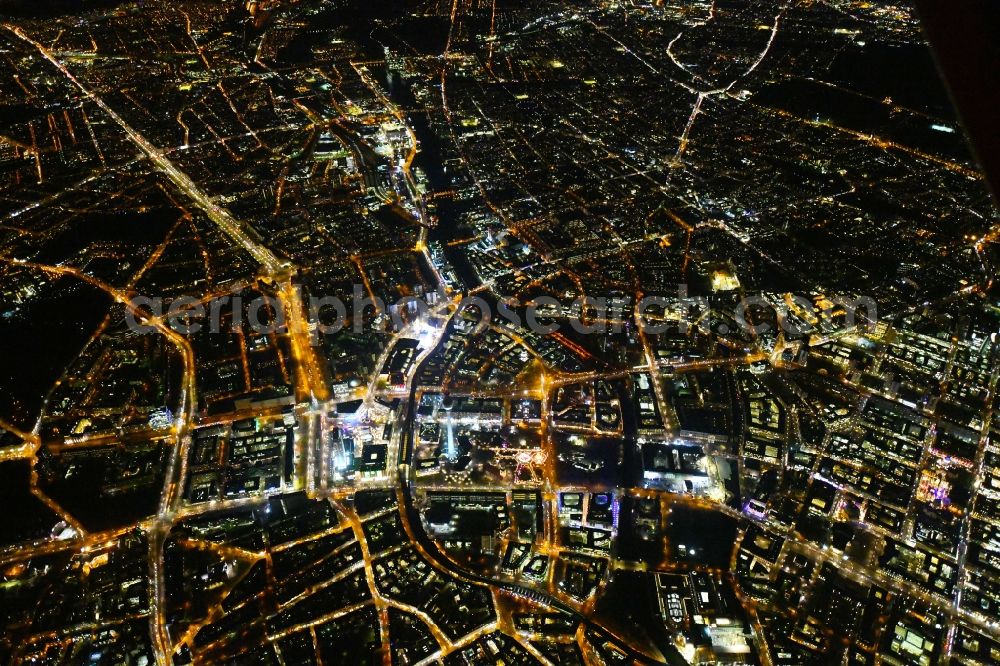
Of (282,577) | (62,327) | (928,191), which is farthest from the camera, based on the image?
(928,191)

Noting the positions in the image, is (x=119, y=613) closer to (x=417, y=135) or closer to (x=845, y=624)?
(x=845, y=624)

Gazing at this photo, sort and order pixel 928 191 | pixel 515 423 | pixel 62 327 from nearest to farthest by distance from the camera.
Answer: pixel 515 423
pixel 62 327
pixel 928 191

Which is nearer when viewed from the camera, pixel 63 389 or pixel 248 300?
pixel 63 389

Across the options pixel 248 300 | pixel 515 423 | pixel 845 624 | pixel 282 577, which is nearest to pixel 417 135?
pixel 248 300

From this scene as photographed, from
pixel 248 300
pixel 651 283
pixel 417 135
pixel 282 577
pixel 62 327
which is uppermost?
pixel 417 135

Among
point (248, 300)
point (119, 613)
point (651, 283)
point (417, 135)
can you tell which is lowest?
point (119, 613)

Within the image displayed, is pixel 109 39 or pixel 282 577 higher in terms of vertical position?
pixel 109 39

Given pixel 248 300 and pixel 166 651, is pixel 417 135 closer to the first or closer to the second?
pixel 248 300

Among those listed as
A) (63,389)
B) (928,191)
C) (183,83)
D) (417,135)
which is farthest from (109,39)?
(928,191)

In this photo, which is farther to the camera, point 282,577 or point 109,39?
point 109,39
